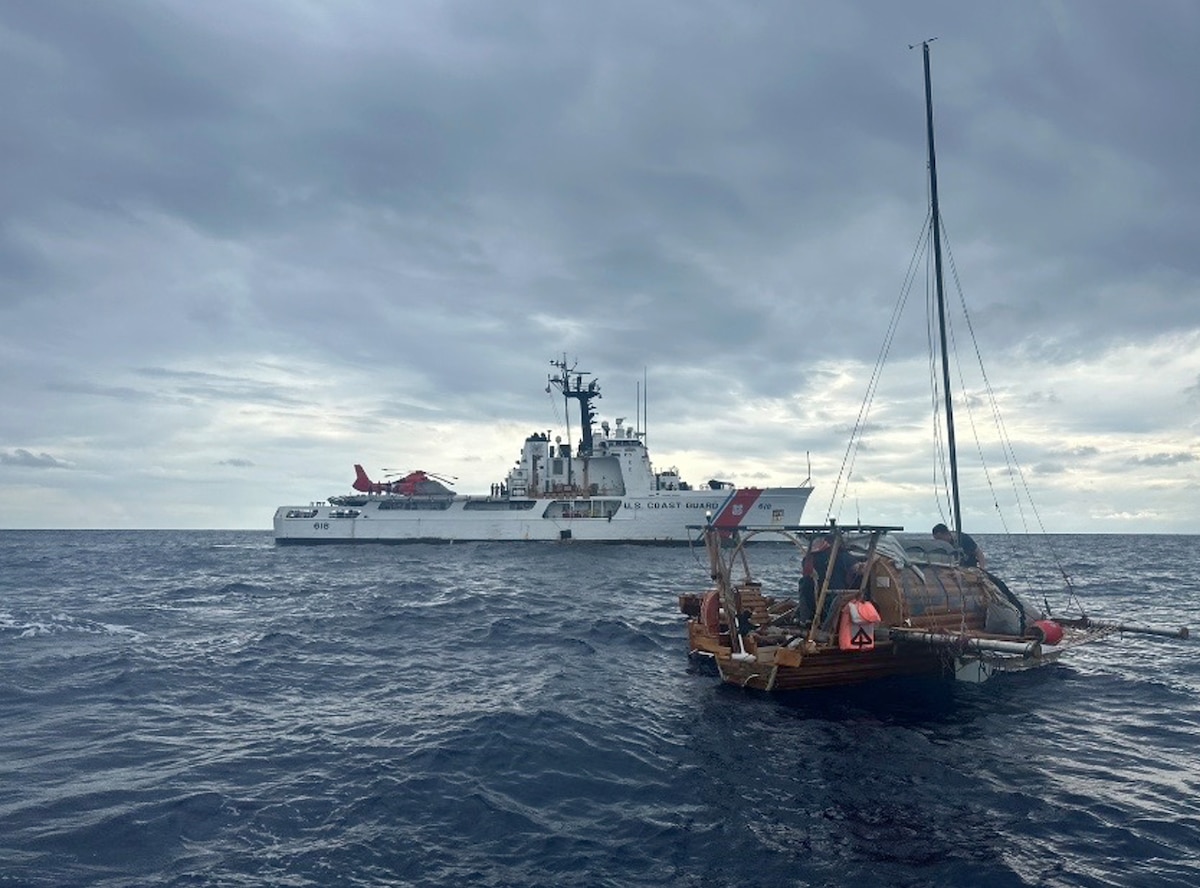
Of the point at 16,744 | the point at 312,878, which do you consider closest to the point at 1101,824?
the point at 312,878

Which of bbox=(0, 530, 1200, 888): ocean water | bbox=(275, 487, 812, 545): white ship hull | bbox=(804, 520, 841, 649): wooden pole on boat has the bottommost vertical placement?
bbox=(0, 530, 1200, 888): ocean water

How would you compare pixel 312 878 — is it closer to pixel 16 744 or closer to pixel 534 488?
pixel 16 744

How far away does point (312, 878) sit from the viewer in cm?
717

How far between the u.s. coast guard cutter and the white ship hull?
0.08m

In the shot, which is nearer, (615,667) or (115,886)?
(115,886)

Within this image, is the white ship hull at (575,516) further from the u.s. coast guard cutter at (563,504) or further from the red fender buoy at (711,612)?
the red fender buoy at (711,612)

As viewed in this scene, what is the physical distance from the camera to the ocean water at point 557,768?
300 inches

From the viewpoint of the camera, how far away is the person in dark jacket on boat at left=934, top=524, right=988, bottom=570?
18016 mm

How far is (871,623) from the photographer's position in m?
13.6

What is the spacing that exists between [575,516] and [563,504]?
1.67 metres

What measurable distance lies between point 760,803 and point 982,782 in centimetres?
324

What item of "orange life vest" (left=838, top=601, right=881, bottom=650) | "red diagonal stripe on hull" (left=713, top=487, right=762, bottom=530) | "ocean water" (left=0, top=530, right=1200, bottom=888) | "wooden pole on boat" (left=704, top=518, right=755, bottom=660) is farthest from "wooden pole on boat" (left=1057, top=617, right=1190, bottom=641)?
"red diagonal stripe on hull" (left=713, top=487, right=762, bottom=530)

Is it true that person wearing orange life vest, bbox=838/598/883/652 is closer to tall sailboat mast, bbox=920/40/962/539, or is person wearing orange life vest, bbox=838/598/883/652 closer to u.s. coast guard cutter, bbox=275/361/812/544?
tall sailboat mast, bbox=920/40/962/539

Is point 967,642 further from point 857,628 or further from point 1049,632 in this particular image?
point 1049,632
